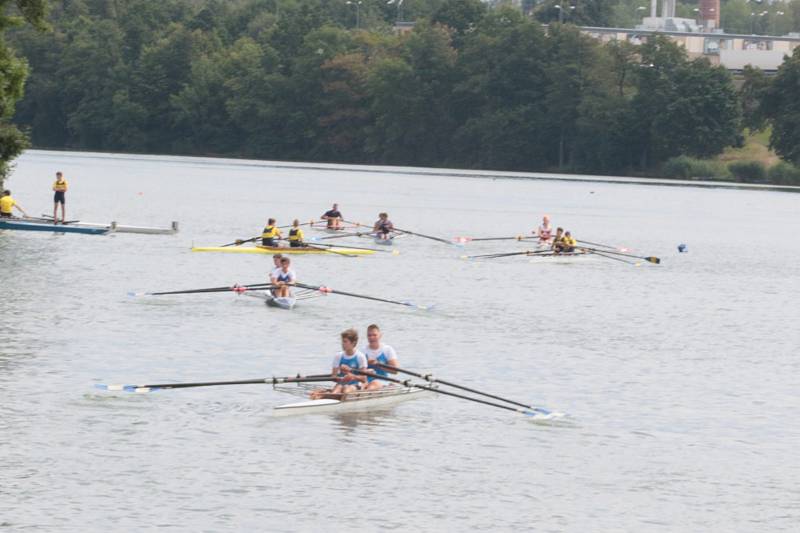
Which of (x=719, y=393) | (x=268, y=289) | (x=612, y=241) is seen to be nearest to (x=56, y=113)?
(x=612, y=241)

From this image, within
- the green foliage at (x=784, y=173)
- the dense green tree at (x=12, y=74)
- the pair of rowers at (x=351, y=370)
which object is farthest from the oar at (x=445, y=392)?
the green foliage at (x=784, y=173)

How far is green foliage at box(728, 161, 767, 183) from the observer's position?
134125 millimetres

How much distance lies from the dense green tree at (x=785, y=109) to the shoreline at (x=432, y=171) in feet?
12.2

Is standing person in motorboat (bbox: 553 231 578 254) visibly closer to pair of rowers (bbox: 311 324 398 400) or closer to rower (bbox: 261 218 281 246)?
rower (bbox: 261 218 281 246)

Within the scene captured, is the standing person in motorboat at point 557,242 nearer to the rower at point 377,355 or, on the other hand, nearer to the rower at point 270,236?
the rower at point 270,236

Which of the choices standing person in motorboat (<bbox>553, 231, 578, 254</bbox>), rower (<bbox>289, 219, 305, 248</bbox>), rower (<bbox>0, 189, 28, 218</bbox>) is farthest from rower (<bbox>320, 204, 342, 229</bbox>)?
rower (<bbox>0, 189, 28, 218</bbox>)

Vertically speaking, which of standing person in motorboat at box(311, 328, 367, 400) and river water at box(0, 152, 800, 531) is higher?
standing person in motorboat at box(311, 328, 367, 400)

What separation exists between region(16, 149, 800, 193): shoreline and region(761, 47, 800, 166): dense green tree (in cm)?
372

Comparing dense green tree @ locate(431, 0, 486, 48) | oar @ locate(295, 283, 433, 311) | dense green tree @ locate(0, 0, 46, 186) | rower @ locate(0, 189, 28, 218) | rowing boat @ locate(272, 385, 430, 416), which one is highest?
dense green tree @ locate(431, 0, 486, 48)

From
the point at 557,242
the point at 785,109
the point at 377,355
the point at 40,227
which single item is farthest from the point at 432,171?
the point at 377,355

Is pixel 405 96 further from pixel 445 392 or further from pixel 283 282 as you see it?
pixel 445 392

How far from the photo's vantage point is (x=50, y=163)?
139875 millimetres

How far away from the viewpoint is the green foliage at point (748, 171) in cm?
13412

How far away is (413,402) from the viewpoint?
90.7ft
